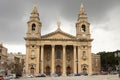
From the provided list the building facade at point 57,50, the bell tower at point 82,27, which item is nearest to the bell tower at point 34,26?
the building facade at point 57,50

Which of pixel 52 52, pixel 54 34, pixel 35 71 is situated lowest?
pixel 35 71

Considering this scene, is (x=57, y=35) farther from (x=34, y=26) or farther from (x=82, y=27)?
(x=82, y=27)

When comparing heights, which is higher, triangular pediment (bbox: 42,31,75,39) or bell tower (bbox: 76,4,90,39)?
bell tower (bbox: 76,4,90,39)

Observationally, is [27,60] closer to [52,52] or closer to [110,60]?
[52,52]

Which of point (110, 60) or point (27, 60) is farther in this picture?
point (110, 60)

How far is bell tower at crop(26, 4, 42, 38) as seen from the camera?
8775 centimetres

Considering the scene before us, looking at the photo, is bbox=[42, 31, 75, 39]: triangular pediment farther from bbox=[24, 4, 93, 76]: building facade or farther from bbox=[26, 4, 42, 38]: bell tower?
bbox=[26, 4, 42, 38]: bell tower

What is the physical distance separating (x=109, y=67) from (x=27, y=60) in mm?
50641

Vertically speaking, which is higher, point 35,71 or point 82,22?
point 82,22

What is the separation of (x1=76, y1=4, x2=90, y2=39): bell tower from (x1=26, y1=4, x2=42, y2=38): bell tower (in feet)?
38.0

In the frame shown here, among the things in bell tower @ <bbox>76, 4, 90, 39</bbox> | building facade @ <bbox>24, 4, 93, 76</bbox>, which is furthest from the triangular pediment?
bell tower @ <bbox>76, 4, 90, 39</bbox>

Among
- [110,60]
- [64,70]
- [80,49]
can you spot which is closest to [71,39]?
[80,49]

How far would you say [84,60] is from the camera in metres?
86.9

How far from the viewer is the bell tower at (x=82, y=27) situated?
3487 inches
